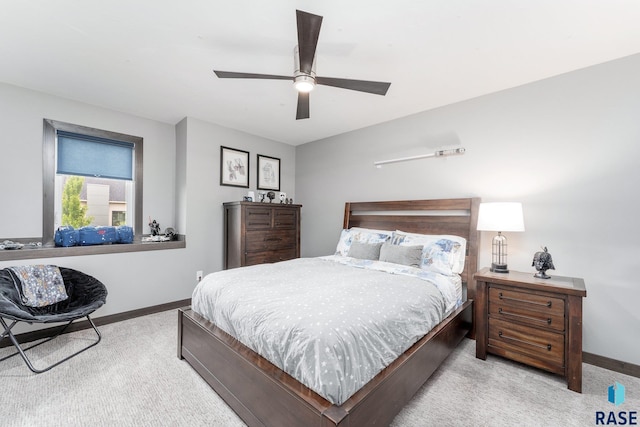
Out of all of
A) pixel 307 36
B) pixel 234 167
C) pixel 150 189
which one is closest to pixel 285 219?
pixel 234 167

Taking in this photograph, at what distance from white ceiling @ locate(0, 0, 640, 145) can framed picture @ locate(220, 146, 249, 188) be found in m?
1.02

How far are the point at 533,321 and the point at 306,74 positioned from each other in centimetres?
264

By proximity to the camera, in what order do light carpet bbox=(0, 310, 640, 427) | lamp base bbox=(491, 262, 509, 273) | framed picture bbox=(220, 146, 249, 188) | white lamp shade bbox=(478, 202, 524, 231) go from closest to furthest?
light carpet bbox=(0, 310, 640, 427) < white lamp shade bbox=(478, 202, 524, 231) < lamp base bbox=(491, 262, 509, 273) < framed picture bbox=(220, 146, 249, 188)

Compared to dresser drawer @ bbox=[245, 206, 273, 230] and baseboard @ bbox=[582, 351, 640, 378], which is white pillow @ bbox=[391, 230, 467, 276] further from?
dresser drawer @ bbox=[245, 206, 273, 230]

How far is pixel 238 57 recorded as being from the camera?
2299mm

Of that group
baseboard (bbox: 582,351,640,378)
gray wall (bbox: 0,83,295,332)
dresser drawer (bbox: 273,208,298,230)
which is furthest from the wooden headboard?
gray wall (bbox: 0,83,295,332)

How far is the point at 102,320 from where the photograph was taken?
3100 millimetres

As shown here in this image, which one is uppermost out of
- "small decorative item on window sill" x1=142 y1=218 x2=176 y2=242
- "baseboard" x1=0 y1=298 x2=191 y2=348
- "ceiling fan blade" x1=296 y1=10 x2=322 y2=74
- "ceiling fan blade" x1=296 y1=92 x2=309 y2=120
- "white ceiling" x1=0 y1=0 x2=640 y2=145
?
"white ceiling" x1=0 y1=0 x2=640 y2=145

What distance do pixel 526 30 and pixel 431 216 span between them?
193 centimetres

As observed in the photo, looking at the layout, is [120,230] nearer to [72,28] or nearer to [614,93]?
[72,28]

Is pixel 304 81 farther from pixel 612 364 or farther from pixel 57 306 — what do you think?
pixel 612 364

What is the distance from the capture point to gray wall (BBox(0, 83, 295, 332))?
2.85 m

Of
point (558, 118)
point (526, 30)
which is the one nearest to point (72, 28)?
point (526, 30)

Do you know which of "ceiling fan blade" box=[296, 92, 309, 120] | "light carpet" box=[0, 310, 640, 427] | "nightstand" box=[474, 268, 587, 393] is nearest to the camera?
"light carpet" box=[0, 310, 640, 427]
